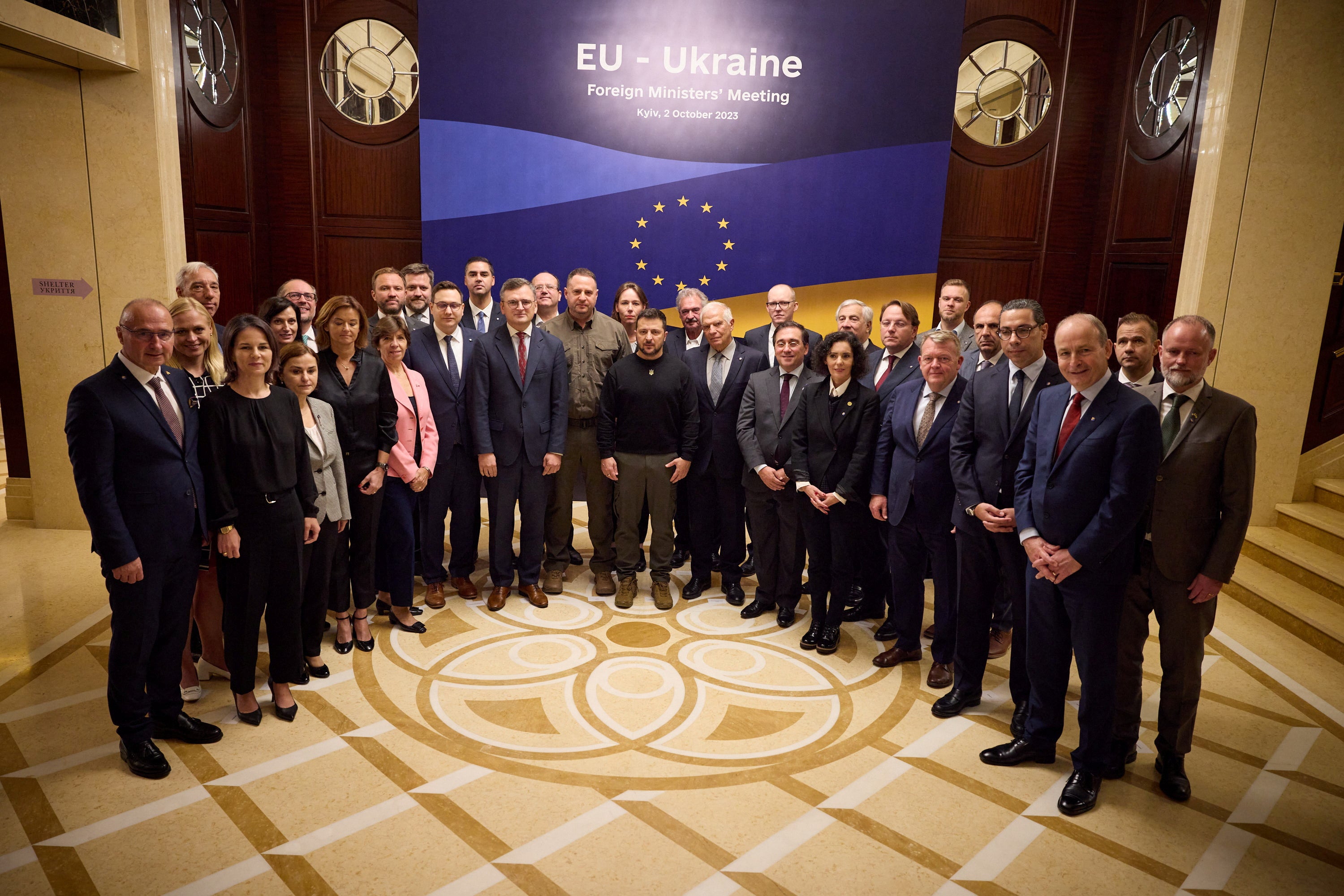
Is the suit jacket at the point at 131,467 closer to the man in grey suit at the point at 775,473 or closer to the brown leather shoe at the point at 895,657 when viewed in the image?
the man in grey suit at the point at 775,473

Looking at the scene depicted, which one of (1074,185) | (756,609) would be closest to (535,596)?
(756,609)

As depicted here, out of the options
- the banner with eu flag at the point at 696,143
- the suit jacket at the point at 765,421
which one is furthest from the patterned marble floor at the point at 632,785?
the banner with eu flag at the point at 696,143

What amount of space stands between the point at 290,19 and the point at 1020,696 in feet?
24.0

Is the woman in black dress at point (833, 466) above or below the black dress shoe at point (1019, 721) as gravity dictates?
above

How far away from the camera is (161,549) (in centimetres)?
292

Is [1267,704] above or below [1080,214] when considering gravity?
below

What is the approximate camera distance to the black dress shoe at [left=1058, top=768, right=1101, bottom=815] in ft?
9.48

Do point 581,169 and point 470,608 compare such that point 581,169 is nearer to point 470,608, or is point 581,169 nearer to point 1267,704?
→ point 470,608

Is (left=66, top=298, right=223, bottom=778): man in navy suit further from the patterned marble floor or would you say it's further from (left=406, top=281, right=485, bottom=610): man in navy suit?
(left=406, top=281, right=485, bottom=610): man in navy suit

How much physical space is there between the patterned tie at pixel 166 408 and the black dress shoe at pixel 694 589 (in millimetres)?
2854

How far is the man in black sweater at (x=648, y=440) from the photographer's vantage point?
4543 millimetres

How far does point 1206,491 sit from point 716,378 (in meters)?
2.63

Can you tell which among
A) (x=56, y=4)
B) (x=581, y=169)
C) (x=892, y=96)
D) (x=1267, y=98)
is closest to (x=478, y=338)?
(x=581, y=169)

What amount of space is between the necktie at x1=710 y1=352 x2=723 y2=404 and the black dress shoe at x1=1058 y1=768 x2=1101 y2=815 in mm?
2683
